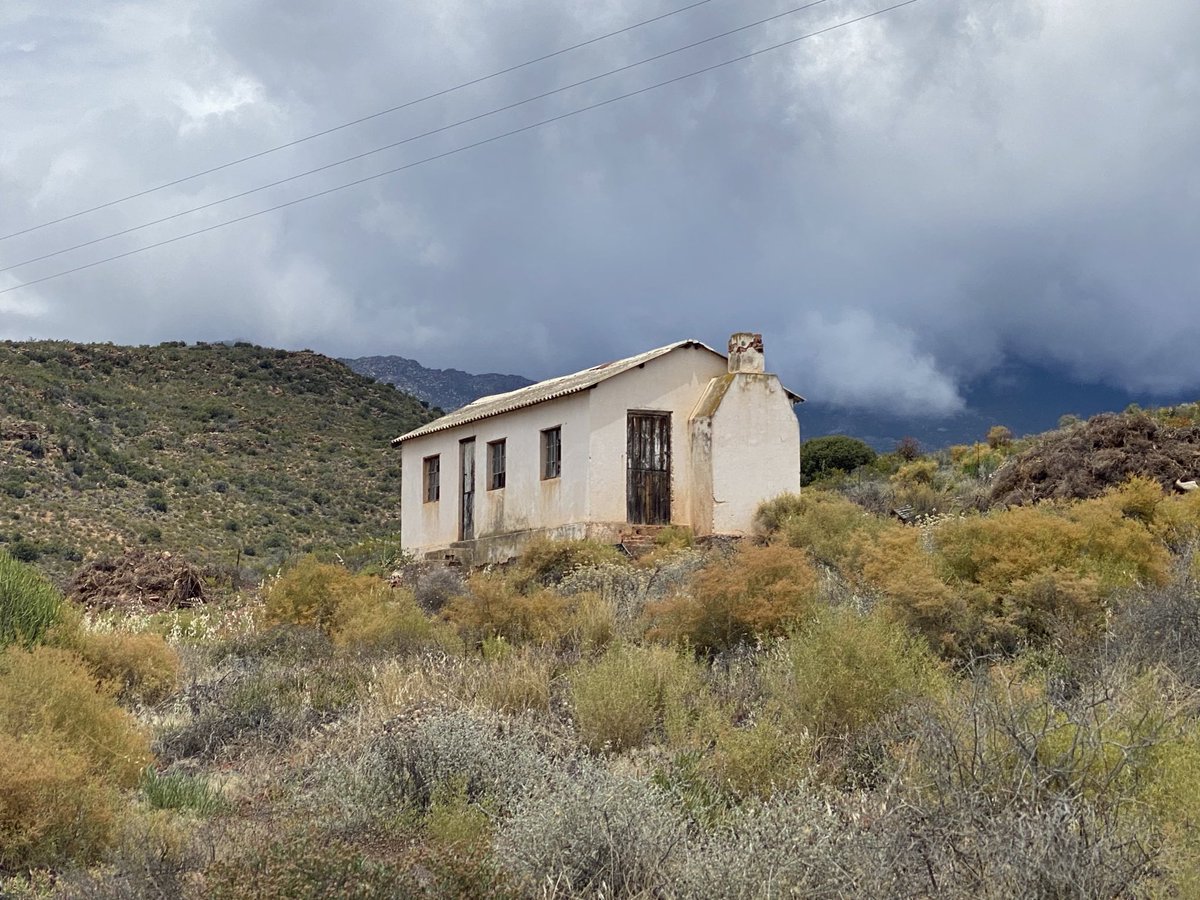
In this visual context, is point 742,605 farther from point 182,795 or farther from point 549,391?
point 549,391

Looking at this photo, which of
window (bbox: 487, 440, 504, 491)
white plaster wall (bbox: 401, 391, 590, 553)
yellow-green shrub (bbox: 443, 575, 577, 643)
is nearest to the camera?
yellow-green shrub (bbox: 443, 575, 577, 643)

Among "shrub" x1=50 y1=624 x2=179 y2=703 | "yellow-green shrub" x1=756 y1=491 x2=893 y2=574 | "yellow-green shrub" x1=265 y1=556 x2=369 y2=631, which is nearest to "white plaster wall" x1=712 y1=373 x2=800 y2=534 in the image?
"yellow-green shrub" x1=756 y1=491 x2=893 y2=574

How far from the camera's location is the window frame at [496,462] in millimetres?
26781

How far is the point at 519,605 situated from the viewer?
1572cm

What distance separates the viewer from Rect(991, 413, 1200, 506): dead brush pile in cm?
2177

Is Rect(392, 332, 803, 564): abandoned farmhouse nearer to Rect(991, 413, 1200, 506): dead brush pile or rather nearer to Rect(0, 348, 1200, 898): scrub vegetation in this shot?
Rect(991, 413, 1200, 506): dead brush pile

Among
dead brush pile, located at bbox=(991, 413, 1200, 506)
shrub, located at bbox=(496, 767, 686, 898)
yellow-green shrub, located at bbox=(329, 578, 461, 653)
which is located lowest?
shrub, located at bbox=(496, 767, 686, 898)

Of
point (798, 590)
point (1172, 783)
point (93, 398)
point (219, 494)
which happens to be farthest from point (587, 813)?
point (93, 398)

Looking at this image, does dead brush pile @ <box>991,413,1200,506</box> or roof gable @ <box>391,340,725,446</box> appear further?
roof gable @ <box>391,340,725,446</box>

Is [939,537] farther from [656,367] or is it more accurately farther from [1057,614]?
[656,367]

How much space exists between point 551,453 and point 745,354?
4155mm

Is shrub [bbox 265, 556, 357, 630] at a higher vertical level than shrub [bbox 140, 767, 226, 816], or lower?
higher

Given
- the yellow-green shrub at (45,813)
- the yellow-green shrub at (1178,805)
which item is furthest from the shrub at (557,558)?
the yellow-green shrub at (1178,805)

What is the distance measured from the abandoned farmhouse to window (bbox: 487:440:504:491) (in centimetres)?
32
